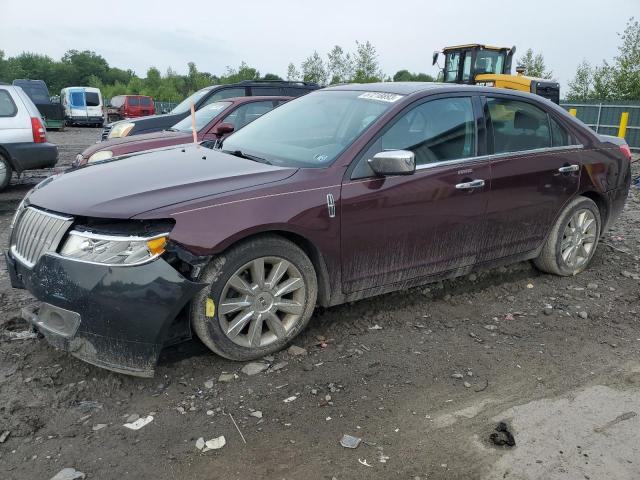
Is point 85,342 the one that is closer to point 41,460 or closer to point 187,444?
point 41,460

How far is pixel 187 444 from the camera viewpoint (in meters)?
2.66

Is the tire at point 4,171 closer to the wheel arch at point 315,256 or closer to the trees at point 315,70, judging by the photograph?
the wheel arch at point 315,256

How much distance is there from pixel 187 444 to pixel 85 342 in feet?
2.67

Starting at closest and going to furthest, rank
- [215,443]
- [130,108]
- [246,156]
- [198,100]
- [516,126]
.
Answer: [215,443]
[246,156]
[516,126]
[198,100]
[130,108]

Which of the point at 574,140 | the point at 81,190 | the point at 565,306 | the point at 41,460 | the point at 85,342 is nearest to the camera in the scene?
the point at 41,460

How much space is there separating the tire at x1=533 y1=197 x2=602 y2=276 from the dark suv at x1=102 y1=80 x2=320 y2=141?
6.58m

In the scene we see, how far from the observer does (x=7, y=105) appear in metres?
8.70

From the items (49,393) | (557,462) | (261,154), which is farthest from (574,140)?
(49,393)

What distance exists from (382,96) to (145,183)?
73.5 inches

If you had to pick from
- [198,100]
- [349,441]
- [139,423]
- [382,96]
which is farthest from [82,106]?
[349,441]

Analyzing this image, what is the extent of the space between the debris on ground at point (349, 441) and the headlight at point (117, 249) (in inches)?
53.1

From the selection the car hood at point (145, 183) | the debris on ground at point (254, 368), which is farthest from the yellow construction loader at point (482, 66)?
the debris on ground at point (254, 368)

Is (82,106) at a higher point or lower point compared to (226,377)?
higher

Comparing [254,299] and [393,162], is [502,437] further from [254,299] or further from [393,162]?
[393,162]
